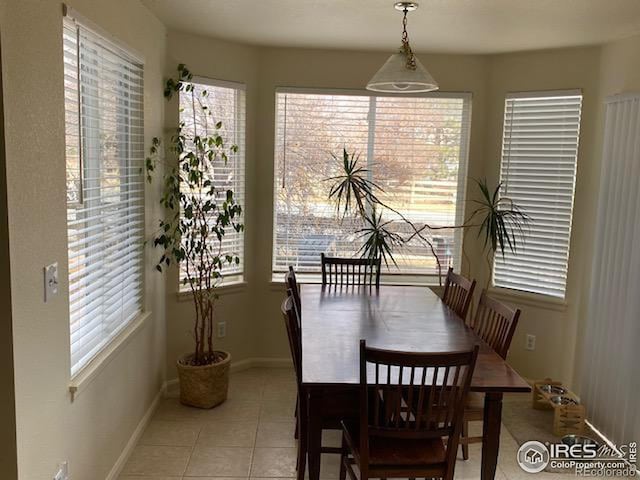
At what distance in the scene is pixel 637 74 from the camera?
11.3 ft

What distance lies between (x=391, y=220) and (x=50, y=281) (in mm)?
2906

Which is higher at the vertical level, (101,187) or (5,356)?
(101,187)

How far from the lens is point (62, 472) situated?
2234 mm

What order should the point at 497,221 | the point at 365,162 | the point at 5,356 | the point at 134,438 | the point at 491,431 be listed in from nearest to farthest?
the point at 5,356 < the point at 491,431 < the point at 134,438 < the point at 497,221 < the point at 365,162

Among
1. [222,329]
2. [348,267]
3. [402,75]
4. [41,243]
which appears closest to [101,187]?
[41,243]

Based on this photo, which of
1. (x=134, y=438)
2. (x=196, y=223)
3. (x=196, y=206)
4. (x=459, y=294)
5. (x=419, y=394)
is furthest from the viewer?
(x=196, y=223)

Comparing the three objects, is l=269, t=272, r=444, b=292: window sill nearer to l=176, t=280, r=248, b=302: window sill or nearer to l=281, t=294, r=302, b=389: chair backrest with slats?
l=176, t=280, r=248, b=302: window sill

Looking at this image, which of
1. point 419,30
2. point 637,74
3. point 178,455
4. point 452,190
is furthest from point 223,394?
point 637,74

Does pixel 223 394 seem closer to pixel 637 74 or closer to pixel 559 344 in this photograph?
pixel 559 344

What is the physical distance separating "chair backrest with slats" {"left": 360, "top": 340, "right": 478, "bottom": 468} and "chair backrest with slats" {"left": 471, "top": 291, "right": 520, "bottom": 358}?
1.67ft

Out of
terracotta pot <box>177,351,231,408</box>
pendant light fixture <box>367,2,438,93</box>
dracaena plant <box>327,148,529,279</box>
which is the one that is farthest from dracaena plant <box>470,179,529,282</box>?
terracotta pot <box>177,351,231,408</box>

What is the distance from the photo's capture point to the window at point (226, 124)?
3920 millimetres

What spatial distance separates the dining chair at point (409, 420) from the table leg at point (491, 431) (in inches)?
7.6

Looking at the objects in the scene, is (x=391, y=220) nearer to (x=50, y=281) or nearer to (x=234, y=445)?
(x=234, y=445)
